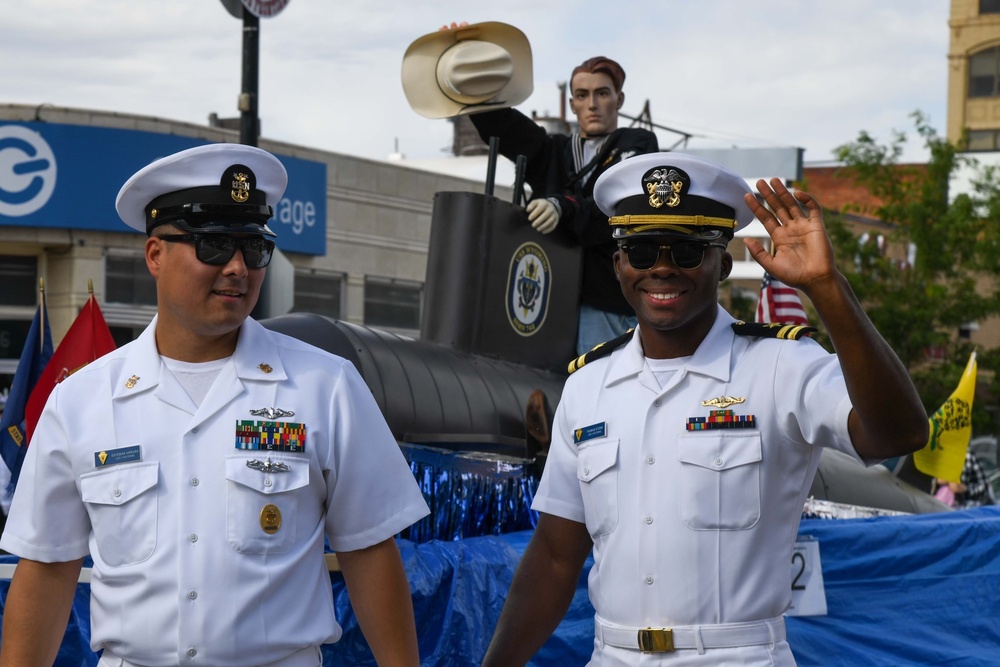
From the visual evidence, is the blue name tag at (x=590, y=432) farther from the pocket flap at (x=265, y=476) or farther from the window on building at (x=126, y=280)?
the window on building at (x=126, y=280)

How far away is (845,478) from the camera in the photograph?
9.98m

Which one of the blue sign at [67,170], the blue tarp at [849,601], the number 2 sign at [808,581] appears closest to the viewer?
the blue tarp at [849,601]

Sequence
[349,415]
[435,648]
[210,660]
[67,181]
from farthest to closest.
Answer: [67,181]
[435,648]
[349,415]
[210,660]

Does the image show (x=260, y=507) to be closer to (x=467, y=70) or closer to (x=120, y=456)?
(x=120, y=456)

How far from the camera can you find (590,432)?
3684 millimetres

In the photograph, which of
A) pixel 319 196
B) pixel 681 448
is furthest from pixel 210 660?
pixel 319 196

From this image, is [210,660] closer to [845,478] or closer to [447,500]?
[447,500]

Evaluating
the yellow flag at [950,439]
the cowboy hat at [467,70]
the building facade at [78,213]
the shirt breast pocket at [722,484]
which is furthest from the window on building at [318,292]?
the shirt breast pocket at [722,484]

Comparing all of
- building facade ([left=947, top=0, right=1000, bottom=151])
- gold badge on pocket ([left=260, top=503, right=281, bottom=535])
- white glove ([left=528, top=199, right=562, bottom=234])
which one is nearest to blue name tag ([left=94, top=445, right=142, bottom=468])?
gold badge on pocket ([left=260, top=503, right=281, bottom=535])

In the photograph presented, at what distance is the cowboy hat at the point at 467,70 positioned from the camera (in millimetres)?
7504

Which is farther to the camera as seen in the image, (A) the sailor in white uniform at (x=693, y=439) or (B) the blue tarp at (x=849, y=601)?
(B) the blue tarp at (x=849, y=601)

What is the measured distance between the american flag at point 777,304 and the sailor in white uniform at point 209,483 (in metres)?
8.11

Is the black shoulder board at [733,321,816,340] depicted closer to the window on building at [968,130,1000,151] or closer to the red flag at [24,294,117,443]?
the red flag at [24,294,117,443]

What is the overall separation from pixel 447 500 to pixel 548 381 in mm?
2335
